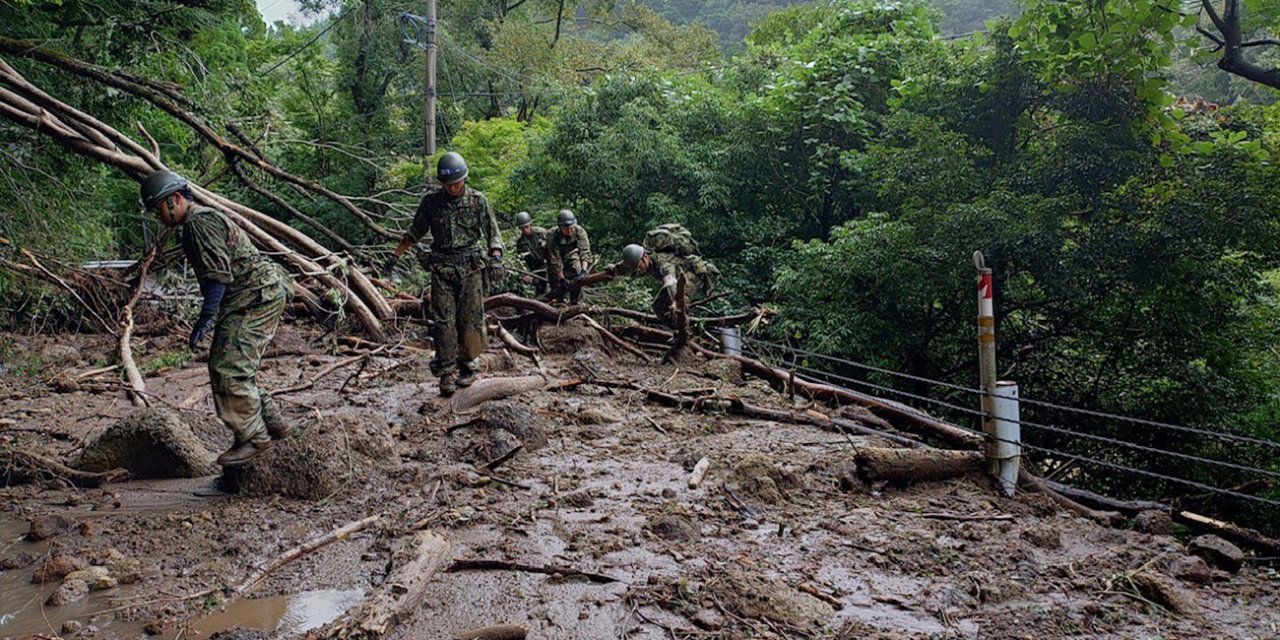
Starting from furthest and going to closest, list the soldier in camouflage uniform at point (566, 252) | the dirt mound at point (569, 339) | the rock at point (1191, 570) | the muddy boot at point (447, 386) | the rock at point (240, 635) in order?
the soldier in camouflage uniform at point (566, 252) → the dirt mound at point (569, 339) → the muddy boot at point (447, 386) → the rock at point (1191, 570) → the rock at point (240, 635)

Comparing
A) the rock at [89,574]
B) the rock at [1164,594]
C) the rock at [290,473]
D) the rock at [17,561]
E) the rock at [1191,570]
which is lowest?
the rock at [1191,570]

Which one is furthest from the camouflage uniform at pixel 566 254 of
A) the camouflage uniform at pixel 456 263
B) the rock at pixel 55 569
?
the rock at pixel 55 569

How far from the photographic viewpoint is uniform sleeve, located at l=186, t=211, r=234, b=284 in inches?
173

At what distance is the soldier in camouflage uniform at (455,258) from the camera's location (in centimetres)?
652

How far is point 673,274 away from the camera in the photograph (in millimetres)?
9203

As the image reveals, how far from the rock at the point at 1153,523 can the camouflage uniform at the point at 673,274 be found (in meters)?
5.09

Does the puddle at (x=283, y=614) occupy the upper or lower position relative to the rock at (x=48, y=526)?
lower

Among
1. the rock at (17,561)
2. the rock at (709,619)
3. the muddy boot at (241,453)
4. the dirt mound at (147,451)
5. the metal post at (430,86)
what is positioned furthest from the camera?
the metal post at (430,86)

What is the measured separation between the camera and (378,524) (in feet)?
13.4

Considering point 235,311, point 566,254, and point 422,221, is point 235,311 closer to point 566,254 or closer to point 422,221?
point 422,221

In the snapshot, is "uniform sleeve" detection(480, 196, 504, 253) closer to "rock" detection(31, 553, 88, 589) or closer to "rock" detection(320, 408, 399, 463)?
"rock" detection(320, 408, 399, 463)

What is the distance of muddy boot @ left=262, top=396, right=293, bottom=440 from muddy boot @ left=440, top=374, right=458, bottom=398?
6.03 feet

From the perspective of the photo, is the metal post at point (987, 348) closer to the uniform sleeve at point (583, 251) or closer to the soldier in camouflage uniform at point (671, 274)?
the soldier in camouflage uniform at point (671, 274)

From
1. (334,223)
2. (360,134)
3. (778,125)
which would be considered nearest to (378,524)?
(778,125)
